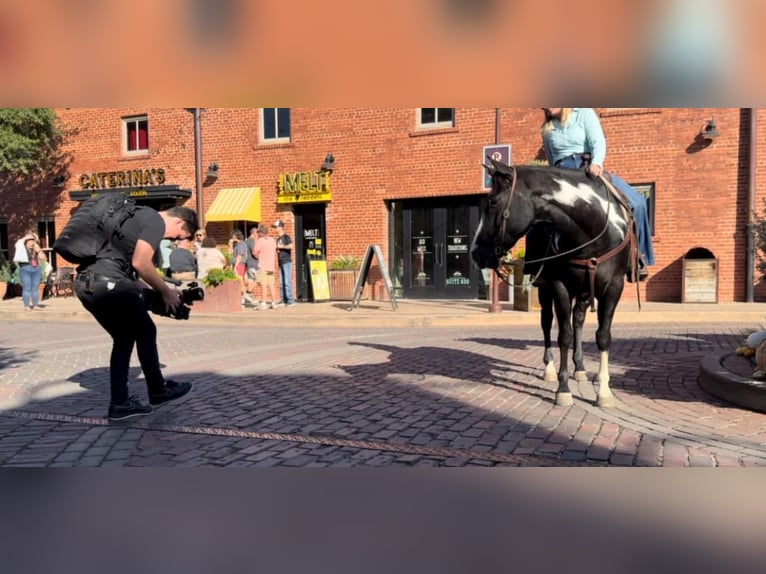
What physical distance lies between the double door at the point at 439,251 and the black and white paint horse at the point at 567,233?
11.4 metres

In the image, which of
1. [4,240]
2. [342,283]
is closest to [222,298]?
[342,283]

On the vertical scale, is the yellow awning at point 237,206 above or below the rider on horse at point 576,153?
above

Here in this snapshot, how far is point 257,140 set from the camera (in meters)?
18.6

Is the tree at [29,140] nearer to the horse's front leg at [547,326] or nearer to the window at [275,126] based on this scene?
the window at [275,126]

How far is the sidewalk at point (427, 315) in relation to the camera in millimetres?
11109

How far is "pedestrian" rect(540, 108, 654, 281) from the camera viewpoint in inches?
200

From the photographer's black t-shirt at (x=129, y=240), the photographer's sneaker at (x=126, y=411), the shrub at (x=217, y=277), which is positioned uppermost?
the photographer's black t-shirt at (x=129, y=240)

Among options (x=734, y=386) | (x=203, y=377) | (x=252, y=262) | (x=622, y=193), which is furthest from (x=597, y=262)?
(x=252, y=262)

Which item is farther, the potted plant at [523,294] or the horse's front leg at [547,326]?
the potted plant at [523,294]

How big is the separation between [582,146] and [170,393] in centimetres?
408

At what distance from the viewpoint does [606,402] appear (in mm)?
4566

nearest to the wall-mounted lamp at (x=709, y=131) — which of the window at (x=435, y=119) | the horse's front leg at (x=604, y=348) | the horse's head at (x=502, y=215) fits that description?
the window at (x=435, y=119)

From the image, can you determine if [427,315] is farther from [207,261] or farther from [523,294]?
[207,261]
